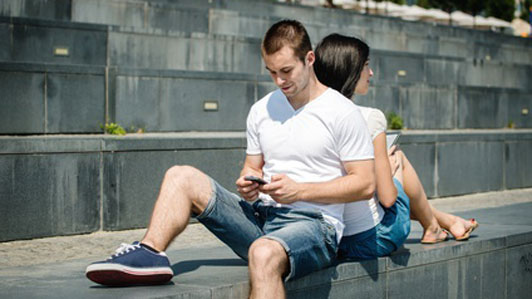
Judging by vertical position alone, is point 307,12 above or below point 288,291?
above

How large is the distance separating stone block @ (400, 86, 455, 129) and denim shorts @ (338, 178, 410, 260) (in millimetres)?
8778

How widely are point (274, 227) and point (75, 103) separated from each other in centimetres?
567

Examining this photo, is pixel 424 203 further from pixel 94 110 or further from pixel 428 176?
pixel 428 176

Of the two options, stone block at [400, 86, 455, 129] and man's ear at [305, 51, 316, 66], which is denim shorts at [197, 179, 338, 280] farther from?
stone block at [400, 86, 455, 129]

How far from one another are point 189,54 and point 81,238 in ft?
18.3

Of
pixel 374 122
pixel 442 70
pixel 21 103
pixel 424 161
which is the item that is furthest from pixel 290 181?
pixel 442 70

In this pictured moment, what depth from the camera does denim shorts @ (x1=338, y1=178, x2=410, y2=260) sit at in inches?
191

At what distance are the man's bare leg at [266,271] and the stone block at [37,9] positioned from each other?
10.1 meters

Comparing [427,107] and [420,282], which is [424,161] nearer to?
[427,107]

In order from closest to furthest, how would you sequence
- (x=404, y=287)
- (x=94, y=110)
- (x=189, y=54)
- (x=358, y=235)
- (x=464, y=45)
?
(x=358, y=235) < (x=404, y=287) < (x=94, y=110) < (x=189, y=54) < (x=464, y=45)

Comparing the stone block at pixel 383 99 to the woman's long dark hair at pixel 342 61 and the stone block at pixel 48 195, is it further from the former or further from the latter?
the woman's long dark hair at pixel 342 61

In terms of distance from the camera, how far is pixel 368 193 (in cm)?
448

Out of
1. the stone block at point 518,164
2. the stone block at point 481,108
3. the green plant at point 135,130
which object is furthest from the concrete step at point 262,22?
the stone block at point 518,164

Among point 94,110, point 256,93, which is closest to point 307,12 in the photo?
point 256,93
